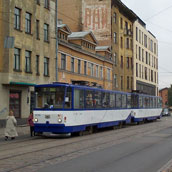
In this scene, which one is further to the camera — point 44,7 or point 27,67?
point 44,7

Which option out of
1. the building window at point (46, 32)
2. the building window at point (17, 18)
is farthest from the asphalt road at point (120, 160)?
the building window at point (46, 32)

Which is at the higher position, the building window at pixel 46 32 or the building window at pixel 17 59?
the building window at pixel 46 32

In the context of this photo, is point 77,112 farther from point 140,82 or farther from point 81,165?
point 140,82

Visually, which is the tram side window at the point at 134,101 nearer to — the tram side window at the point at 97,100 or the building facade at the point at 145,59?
the tram side window at the point at 97,100

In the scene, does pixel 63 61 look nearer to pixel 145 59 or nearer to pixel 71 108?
pixel 71 108

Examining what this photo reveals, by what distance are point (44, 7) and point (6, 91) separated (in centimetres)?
1000

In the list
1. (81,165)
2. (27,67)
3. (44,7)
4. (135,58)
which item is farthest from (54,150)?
(135,58)

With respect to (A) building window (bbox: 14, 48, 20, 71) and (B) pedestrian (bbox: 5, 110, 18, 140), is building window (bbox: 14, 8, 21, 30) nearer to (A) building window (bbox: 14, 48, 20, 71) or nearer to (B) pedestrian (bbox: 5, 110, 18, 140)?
(A) building window (bbox: 14, 48, 20, 71)

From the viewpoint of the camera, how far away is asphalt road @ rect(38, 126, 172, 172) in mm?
9516

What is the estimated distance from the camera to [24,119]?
99.6ft

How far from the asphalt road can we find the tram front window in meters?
5.06

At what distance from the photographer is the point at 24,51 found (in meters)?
30.3

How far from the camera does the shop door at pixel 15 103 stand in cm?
2918

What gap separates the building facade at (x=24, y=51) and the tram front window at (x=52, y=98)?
30.6 ft
